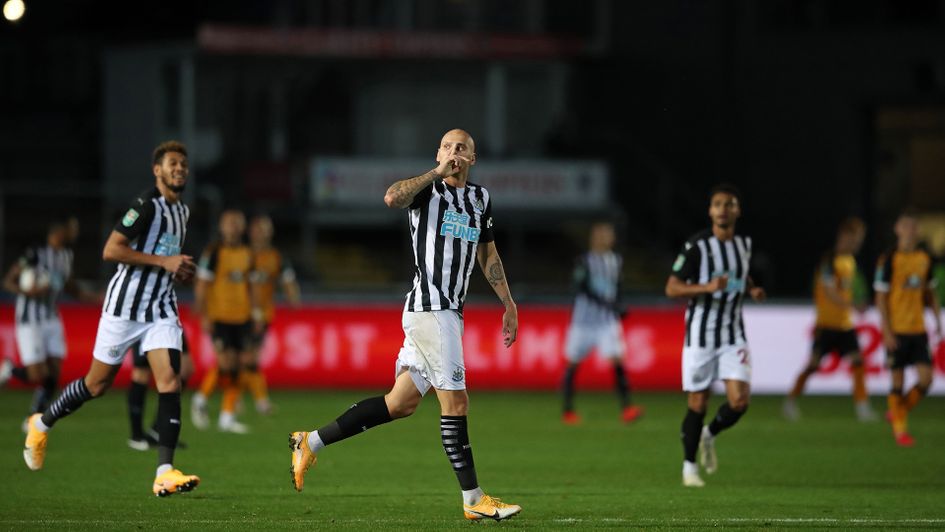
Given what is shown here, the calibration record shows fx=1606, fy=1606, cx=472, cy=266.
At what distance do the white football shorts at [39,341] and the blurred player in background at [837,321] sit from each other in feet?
25.9

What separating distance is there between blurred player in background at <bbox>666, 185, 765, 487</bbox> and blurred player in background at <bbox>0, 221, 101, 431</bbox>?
6.69m

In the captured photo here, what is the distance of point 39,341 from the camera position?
1593 cm

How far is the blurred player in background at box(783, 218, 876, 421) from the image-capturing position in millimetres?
17547

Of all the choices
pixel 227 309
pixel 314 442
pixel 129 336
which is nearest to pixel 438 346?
pixel 314 442

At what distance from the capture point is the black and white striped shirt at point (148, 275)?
411 inches

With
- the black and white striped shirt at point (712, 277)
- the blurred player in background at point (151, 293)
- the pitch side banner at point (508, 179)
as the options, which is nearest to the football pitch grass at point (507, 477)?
the blurred player in background at point (151, 293)

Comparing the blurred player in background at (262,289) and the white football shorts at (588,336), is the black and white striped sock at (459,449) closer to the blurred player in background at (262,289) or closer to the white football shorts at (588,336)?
the blurred player in background at (262,289)

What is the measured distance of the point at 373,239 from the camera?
2920 centimetres

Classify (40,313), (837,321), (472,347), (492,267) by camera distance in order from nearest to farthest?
(492,267)
(40,313)
(837,321)
(472,347)

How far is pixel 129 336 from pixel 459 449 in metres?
2.61

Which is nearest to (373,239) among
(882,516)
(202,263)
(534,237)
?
(534,237)

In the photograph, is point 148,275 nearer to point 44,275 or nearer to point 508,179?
point 44,275

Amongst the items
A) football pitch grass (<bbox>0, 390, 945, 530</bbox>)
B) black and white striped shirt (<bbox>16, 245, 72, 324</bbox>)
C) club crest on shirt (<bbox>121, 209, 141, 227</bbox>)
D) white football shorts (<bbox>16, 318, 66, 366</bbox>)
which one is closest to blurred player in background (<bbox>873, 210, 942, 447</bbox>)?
football pitch grass (<bbox>0, 390, 945, 530</bbox>)

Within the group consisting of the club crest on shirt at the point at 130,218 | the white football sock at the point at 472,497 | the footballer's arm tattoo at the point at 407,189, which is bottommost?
the white football sock at the point at 472,497
